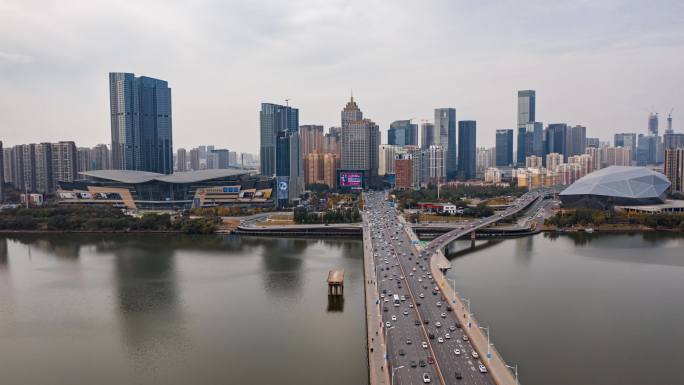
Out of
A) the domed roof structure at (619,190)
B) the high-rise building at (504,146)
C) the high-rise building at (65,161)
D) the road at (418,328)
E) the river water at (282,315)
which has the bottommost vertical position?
the river water at (282,315)

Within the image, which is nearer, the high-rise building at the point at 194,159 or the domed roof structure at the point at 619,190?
the domed roof structure at the point at 619,190

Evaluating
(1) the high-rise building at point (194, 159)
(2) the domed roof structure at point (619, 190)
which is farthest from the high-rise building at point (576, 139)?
(1) the high-rise building at point (194, 159)

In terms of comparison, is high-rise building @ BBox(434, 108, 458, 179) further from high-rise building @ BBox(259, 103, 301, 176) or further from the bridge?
the bridge

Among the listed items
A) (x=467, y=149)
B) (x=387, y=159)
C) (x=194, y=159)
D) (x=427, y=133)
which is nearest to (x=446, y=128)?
(x=427, y=133)

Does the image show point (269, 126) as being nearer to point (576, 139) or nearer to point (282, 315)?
point (282, 315)

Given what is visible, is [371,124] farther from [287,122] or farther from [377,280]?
[377,280]

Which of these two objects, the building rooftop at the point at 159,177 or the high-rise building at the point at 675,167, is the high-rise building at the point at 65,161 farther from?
the high-rise building at the point at 675,167
